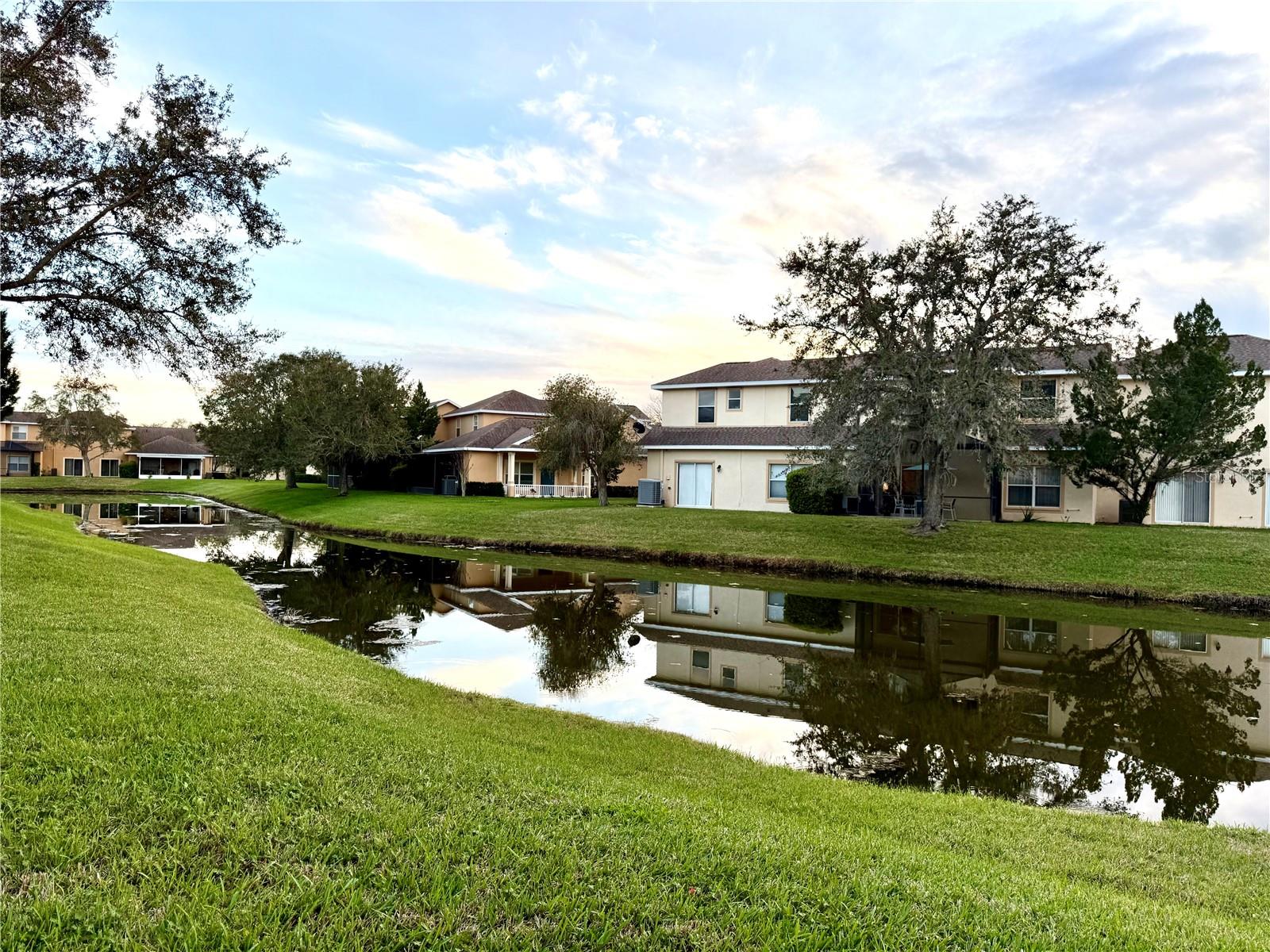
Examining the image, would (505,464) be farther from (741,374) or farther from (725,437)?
(741,374)

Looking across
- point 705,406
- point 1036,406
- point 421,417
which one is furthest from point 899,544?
point 421,417

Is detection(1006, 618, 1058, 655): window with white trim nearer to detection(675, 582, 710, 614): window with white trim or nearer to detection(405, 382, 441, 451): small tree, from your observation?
detection(675, 582, 710, 614): window with white trim

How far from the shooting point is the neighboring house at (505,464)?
4578cm

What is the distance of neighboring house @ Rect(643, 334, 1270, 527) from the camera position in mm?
28109

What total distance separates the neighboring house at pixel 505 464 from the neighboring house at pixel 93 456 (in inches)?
1910

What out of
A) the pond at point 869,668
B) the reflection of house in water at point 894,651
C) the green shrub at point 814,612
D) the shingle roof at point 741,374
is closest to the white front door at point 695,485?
the shingle roof at point 741,374

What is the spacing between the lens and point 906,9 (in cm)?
1524

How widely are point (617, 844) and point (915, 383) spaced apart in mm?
21202

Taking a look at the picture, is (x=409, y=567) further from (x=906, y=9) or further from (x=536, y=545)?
(x=906, y=9)

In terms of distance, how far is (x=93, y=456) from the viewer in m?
84.7

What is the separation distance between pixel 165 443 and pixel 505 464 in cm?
6137

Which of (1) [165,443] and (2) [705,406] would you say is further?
(1) [165,443]

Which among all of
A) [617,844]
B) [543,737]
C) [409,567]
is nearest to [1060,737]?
[543,737]

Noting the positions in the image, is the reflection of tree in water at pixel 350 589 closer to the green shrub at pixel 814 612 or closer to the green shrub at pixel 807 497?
the green shrub at pixel 814 612
